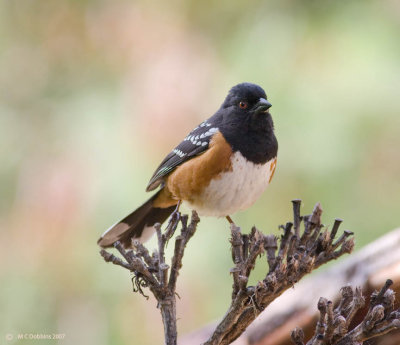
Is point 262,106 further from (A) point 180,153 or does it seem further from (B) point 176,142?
(B) point 176,142

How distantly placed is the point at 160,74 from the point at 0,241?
1.38m

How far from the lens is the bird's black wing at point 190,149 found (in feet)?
7.94

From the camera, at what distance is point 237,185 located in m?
2.28

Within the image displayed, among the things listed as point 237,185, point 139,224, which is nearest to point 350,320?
point 237,185

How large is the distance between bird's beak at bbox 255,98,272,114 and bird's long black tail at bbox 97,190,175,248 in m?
0.65

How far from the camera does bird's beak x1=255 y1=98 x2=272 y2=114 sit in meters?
2.16

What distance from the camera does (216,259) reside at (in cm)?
349

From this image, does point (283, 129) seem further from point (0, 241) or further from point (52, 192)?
point (0, 241)

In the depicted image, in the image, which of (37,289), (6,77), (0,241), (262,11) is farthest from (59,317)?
(262,11)

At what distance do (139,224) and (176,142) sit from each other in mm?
1077

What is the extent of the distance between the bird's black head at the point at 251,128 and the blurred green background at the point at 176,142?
1.13m

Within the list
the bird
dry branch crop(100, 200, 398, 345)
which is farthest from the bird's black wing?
dry branch crop(100, 200, 398, 345)

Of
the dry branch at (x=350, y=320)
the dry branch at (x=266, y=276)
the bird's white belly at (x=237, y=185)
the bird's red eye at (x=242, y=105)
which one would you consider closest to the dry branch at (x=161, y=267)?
the dry branch at (x=266, y=276)

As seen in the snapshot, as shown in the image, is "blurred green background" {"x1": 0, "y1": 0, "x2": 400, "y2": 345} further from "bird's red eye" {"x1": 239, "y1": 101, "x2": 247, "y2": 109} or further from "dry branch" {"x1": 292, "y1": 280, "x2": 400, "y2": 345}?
"dry branch" {"x1": 292, "y1": 280, "x2": 400, "y2": 345}
